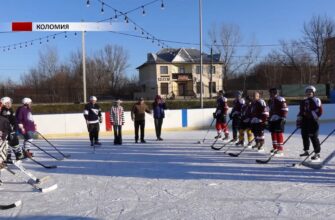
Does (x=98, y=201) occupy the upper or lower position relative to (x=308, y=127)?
lower

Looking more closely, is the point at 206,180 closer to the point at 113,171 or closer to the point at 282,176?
the point at 282,176

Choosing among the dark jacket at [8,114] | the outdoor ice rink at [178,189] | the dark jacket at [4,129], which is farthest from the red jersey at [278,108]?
the dark jacket at [8,114]

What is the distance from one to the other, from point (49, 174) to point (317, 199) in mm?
4725

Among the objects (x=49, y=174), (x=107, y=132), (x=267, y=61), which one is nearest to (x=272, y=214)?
(x=49, y=174)

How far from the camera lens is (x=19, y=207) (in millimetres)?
5438

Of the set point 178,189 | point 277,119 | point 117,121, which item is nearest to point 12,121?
point 117,121

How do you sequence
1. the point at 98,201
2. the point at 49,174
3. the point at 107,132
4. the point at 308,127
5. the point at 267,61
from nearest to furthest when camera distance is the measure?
the point at 98,201 < the point at 49,174 < the point at 308,127 < the point at 107,132 < the point at 267,61

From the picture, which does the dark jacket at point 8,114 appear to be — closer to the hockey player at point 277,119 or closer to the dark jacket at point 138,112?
the dark jacket at point 138,112

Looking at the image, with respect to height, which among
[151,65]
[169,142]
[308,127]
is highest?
[151,65]

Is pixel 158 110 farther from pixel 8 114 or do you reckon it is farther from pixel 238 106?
pixel 8 114

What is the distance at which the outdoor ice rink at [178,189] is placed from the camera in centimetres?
504

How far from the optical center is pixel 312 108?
8.34 meters

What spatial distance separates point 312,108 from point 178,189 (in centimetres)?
358

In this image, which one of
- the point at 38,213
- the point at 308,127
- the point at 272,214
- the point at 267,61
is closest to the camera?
the point at 272,214
